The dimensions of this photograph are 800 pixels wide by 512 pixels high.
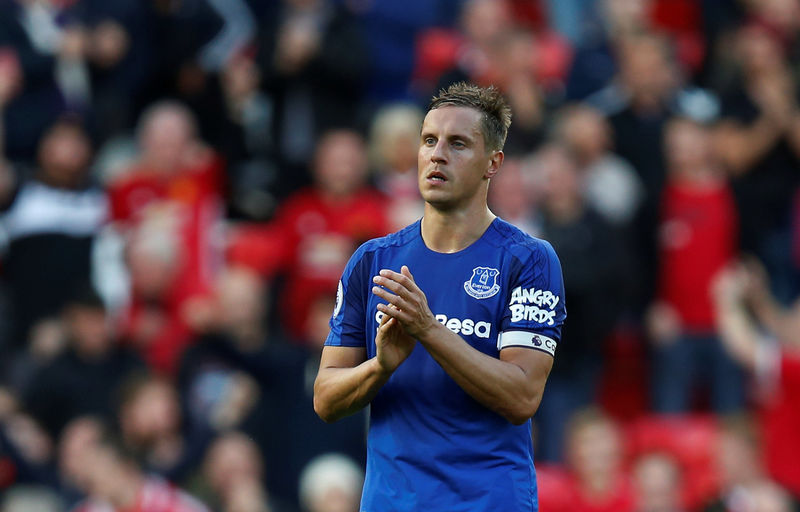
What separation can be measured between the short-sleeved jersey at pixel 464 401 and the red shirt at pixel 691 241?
6.55 meters

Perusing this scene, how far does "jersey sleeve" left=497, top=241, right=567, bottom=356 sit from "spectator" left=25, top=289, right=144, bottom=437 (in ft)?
19.8

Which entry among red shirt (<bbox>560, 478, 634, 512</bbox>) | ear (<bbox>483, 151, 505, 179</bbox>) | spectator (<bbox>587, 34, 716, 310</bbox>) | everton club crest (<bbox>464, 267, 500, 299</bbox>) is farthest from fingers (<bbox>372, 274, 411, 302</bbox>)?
spectator (<bbox>587, 34, 716, 310</bbox>)

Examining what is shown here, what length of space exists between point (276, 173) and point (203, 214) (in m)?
0.92

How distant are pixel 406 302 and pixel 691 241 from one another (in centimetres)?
721

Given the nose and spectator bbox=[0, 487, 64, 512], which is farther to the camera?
spectator bbox=[0, 487, 64, 512]

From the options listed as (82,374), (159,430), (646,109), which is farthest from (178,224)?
(646,109)

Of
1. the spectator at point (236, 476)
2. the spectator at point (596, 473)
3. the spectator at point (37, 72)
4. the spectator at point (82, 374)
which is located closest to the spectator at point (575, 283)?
the spectator at point (596, 473)

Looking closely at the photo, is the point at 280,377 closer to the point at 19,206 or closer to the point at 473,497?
the point at 19,206

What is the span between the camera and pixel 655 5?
13.6 metres

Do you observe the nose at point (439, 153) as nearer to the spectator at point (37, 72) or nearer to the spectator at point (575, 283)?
the spectator at point (575, 283)

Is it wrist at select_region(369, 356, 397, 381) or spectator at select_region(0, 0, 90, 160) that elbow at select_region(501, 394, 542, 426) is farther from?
spectator at select_region(0, 0, 90, 160)

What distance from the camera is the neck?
189 inches

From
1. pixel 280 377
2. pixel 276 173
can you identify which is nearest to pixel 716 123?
pixel 276 173

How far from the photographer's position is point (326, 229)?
10719 millimetres
